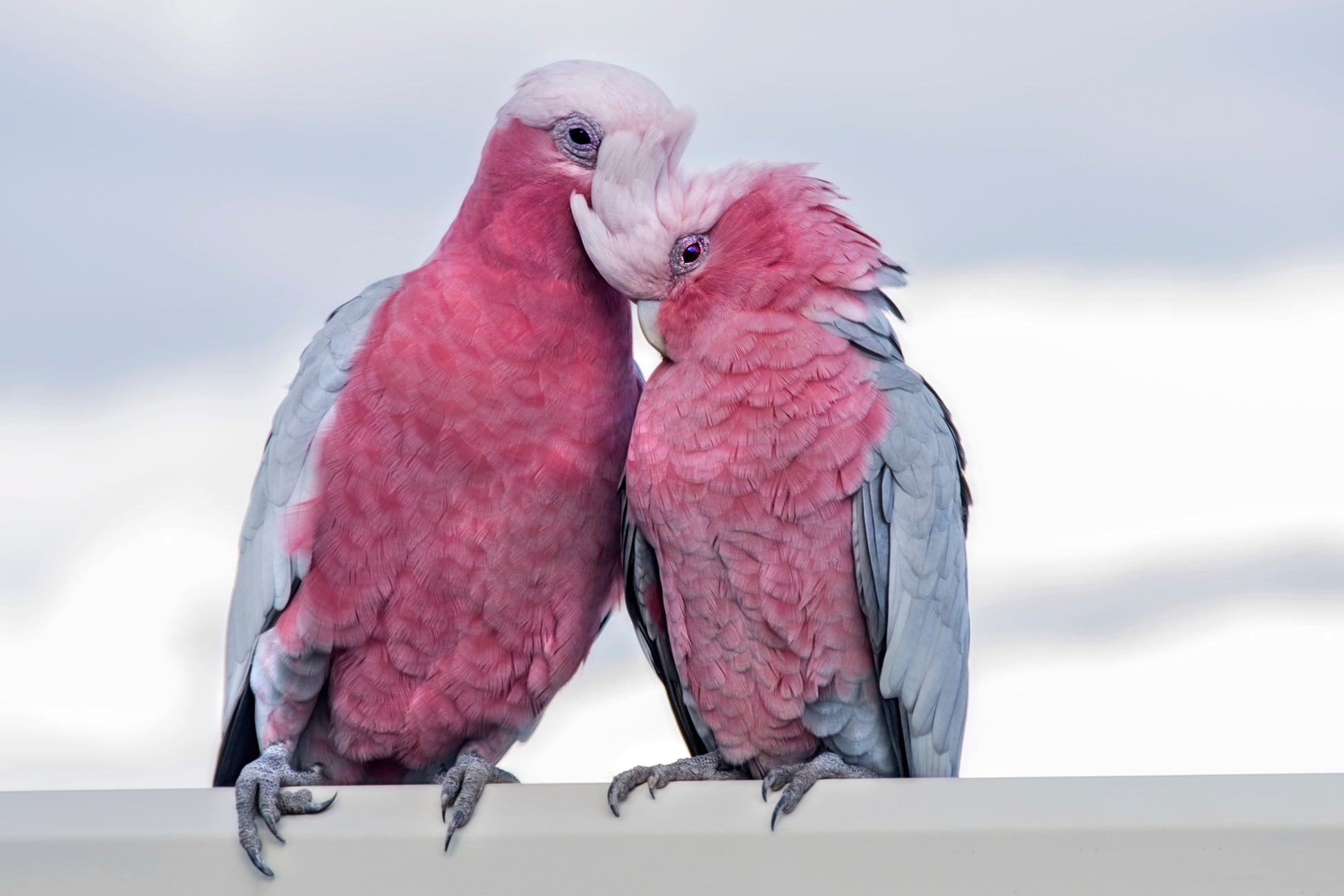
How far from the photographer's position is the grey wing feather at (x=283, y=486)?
4.29ft

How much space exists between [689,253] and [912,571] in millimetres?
427

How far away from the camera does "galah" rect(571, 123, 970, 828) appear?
3.93 feet

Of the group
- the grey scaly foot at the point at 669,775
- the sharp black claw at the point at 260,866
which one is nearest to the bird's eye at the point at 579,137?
the grey scaly foot at the point at 669,775

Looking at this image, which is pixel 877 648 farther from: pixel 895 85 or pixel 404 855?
pixel 895 85

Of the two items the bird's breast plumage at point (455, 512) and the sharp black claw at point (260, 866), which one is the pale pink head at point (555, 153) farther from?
the sharp black claw at point (260, 866)

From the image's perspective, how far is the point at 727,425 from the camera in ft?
3.95

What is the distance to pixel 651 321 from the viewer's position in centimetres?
128

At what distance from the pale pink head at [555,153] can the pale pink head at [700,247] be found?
0.13 ft

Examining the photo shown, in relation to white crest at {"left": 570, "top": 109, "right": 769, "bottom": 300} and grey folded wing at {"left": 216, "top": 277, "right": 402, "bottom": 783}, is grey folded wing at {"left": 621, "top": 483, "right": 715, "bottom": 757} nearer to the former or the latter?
white crest at {"left": 570, "top": 109, "right": 769, "bottom": 300}

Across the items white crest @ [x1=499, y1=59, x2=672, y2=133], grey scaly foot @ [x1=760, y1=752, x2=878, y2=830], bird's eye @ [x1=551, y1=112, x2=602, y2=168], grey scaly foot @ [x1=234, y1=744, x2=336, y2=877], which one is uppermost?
white crest @ [x1=499, y1=59, x2=672, y2=133]

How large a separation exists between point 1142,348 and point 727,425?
1.92 metres

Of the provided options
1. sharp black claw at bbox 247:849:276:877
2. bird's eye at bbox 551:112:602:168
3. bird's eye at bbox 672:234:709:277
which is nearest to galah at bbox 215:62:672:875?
bird's eye at bbox 551:112:602:168

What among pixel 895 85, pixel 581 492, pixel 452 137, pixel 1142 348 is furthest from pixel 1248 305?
pixel 581 492

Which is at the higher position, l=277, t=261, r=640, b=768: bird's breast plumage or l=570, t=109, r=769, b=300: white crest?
l=570, t=109, r=769, b=300: white crest
